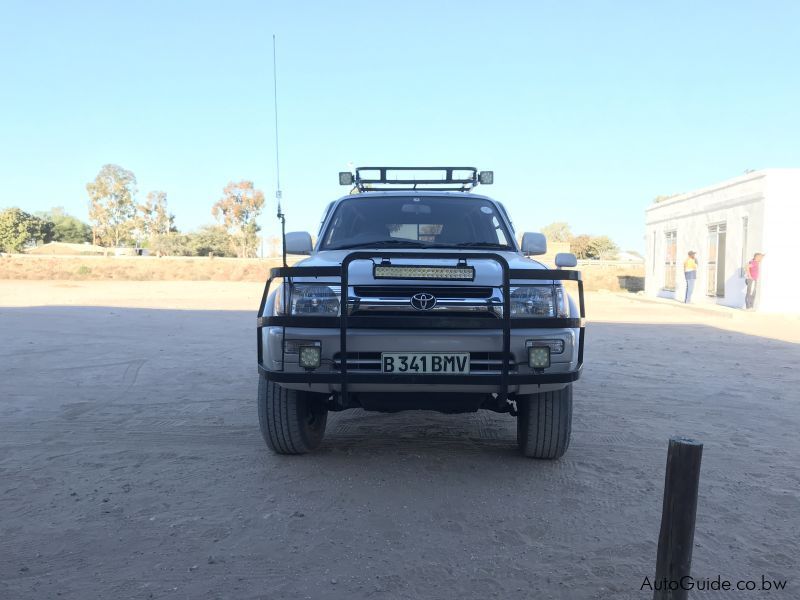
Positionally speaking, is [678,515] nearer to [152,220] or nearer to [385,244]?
[385,244]

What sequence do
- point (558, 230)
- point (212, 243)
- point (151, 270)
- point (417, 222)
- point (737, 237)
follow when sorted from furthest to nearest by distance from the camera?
point (558, 230) → point (212, 243) → point (151, 270) → point (737, 237) → point (417, 222)

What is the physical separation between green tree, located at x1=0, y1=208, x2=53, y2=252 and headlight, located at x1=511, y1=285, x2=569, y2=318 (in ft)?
243

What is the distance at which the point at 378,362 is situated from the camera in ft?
11.0

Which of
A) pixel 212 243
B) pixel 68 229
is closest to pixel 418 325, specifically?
pixel 212 243

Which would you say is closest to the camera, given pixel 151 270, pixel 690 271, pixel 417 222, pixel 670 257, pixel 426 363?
pixel 426 363

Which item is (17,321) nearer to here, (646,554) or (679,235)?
(646,554)

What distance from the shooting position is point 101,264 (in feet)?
126

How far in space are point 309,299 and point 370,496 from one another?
1164mm

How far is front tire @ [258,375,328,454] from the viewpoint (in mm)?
3777

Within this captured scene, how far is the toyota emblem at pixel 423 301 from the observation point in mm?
3367

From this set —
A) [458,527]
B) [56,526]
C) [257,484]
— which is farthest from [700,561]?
[56,526]

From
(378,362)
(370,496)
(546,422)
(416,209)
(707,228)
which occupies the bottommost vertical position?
(370,496)

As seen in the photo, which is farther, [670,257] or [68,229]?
[68,229]

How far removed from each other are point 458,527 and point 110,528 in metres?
1.72
